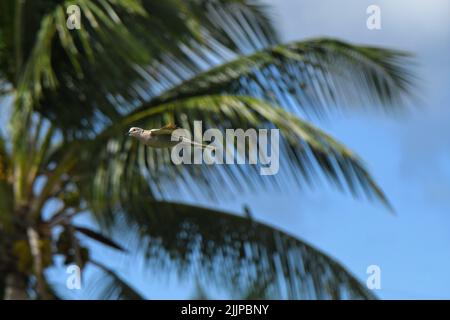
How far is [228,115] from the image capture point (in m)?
8.71

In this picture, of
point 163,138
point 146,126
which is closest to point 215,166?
point 146,126

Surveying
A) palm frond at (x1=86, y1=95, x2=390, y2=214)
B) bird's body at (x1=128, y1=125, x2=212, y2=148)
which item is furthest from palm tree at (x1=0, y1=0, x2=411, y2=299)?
bird's body at (x1=128, y1=125, x2=212, y2=148)

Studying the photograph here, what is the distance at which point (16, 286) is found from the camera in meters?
9.34

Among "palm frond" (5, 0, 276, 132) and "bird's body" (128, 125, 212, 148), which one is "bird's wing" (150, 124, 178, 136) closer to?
"bird's body" (128, 125, 212, 148)

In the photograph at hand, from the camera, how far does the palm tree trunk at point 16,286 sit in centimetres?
928

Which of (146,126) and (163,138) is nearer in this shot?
(163,138)

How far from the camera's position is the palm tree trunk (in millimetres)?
9281

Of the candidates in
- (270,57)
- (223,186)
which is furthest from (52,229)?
(270,57)

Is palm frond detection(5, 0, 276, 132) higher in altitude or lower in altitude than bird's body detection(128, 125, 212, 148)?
higher

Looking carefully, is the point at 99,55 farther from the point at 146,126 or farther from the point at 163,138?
the point at 163,138

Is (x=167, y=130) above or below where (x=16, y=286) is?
above

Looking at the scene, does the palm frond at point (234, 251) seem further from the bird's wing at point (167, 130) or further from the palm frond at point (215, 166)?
the bird's wing at point (167, 130)
